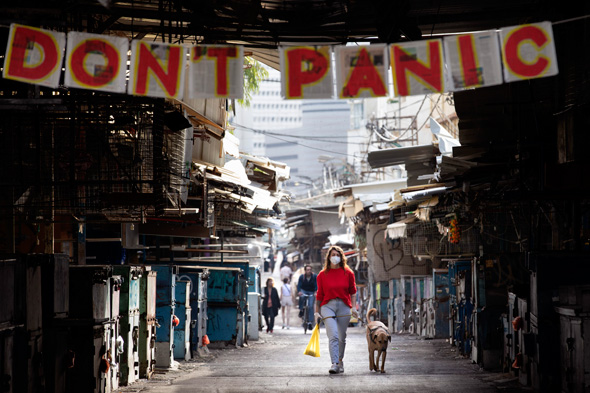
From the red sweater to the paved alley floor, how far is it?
4.07ft

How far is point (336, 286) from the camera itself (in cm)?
1524

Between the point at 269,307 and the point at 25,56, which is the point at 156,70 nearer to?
the point at 25,56

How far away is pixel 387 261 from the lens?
31.5 m

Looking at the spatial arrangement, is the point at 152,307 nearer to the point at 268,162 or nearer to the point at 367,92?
the point at 367,92

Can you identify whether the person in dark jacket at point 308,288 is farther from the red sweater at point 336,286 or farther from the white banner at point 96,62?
the white banner at point 96,62

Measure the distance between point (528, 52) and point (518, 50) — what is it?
0.33 feet

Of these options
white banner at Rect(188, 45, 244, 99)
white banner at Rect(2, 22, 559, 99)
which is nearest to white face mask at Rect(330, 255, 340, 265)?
white banner at Rect(2, 22, 559, 99)

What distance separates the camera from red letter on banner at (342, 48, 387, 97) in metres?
9.25

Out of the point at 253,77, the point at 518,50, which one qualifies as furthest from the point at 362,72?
the point at 253,77

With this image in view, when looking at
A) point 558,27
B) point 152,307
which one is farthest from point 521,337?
point 152,307

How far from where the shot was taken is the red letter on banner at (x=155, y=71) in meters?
9.05

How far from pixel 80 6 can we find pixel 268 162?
12.3m

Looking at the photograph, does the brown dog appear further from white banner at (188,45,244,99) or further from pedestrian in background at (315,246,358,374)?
white banner at (188,45,244,99)

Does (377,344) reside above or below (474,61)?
below
